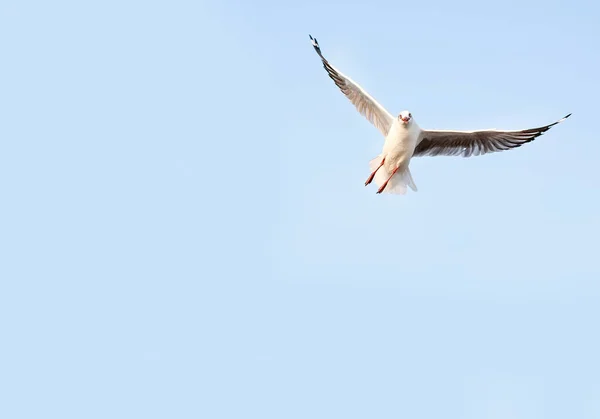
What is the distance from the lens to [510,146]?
59.8 feet

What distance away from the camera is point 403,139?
1745 cm

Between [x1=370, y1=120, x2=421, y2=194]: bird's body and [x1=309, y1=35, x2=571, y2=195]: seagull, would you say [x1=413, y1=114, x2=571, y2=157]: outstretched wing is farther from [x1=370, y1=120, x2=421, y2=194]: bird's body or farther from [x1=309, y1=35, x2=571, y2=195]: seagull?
[x1=370, y1=120, x2=421, y2=194]: bird's body

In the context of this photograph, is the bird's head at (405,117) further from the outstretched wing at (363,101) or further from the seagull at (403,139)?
the outstretched wing at (363,101)

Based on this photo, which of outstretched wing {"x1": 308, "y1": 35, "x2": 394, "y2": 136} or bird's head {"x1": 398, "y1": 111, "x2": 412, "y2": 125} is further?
outstretched wing {"x1": 308, "y1": 35, "x2": 394, "y2": 136}

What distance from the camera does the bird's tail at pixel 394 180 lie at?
1783 cm

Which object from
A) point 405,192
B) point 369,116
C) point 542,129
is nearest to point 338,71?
point 369,116

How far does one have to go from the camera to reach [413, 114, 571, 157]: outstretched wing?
1792 centimetres

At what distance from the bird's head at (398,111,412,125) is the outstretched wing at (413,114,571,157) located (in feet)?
2.17

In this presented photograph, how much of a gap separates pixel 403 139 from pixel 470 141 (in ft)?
4.80

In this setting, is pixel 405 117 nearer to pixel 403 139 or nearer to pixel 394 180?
pixel 403 139

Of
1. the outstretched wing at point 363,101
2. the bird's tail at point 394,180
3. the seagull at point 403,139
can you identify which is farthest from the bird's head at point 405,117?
the bird's tail at point 394,180

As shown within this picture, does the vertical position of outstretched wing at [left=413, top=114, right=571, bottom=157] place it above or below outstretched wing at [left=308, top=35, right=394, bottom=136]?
below

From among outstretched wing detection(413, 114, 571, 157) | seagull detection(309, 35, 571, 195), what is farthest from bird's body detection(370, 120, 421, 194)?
outstretched wing detection(413, 114, 571, 157)

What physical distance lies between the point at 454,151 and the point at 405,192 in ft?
4.30
